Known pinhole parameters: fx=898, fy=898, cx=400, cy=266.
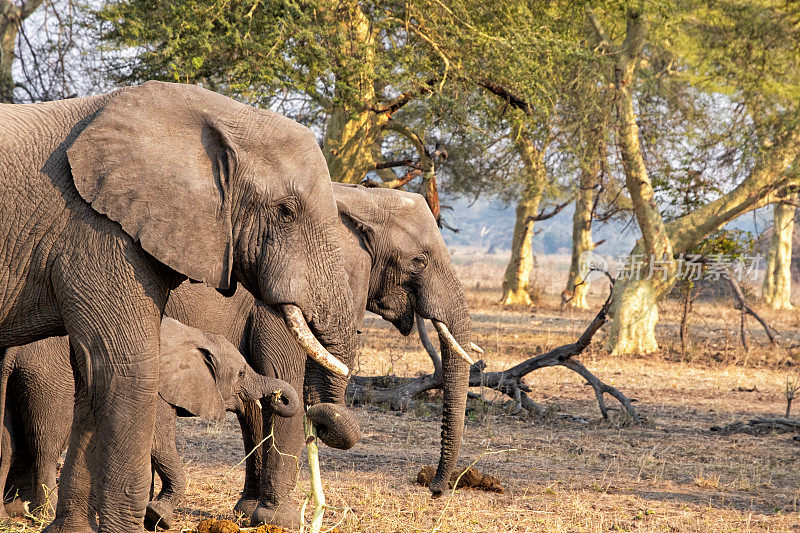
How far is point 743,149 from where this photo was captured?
51.1 feet

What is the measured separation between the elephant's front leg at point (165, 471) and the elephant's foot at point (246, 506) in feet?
1.22

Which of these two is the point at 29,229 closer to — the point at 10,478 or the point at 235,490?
the point at 10,478

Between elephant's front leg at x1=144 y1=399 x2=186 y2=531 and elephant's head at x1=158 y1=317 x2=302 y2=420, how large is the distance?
0.35 ft

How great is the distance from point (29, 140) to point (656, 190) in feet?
51.7

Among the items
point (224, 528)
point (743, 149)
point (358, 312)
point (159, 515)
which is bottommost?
point (159, 515)

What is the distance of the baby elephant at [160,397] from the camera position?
515 centimetres

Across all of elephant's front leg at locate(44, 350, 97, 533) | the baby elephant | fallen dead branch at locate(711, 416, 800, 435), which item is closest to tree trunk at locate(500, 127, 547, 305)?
fallen dead branch at locate(711, 416, 800, 435)

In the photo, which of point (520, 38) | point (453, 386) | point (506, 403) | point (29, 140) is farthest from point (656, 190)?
point (29, 140)

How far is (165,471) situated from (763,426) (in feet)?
24.0

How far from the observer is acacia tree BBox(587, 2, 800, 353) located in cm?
1555

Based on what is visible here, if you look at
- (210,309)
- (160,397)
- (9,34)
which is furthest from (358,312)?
(9,34)

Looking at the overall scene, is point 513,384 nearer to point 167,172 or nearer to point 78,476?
point 78,476

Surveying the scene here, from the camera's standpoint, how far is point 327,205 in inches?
158

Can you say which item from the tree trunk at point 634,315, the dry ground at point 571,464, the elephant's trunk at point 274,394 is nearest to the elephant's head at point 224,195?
the elephant's trunk at point 274,394
